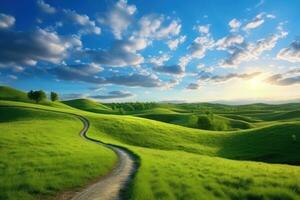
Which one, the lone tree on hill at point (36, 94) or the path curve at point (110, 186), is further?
the lone tree on hill at point (36, 94)

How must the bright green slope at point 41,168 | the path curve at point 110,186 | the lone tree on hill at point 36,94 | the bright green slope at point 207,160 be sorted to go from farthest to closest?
the lone tree on hill at point 36,94 → the bright green slope at point 41,168 → the bright green slope at point 207,160 → the path curve at point 110,186

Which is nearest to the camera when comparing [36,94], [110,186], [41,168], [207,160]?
[110,186]

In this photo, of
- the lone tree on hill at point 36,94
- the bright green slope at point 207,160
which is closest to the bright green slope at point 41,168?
the bright green slope at point 207,160

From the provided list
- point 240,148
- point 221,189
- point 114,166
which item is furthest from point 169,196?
point 240,148

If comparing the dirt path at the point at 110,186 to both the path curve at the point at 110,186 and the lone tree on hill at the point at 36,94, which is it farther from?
the lone tree on hill at the point at 36,94

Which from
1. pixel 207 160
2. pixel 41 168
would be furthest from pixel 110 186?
pixel 207 160

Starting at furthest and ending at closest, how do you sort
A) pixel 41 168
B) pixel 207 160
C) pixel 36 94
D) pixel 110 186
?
pixel 36 94, pixel 207 160, pixel 41 168, pixel 110 186

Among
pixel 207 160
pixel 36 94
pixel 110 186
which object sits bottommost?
pixel 207 160

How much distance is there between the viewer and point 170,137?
2982 inches

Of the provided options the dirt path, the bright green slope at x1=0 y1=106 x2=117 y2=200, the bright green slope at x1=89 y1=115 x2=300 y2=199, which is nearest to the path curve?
the dirt path

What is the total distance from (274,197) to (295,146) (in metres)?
54.6

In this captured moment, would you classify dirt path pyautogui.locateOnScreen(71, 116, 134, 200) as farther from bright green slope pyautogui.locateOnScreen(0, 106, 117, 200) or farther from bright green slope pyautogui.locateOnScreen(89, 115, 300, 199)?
bright green slope pyautogui.locateOnScreen(0, 106, 117, 200)

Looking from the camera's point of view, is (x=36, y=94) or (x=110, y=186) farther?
(x=36, y=94)

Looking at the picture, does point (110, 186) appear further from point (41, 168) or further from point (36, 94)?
point (36, 94)
